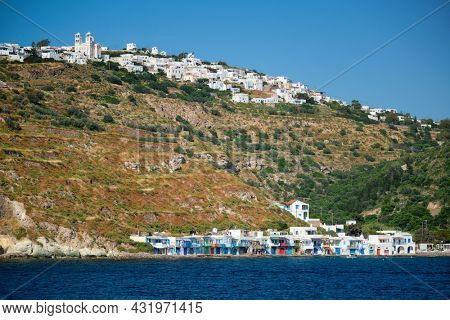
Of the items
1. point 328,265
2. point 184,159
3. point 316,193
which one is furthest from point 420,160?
point 328,265

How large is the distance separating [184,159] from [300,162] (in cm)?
2725

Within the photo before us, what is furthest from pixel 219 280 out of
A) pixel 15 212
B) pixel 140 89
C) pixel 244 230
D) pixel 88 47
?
pixel 88 47

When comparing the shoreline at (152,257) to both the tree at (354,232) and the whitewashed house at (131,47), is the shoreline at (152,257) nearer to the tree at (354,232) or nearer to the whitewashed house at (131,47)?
the tree at (354,232)

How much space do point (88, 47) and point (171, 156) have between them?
200 ft

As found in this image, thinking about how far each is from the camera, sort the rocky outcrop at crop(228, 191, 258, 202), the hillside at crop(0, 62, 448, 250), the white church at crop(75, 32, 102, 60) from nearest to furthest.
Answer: the hillside at crop(0, 62, 448, 250)
the rocky outcrop at crop(228, 191, 258, 202)
the white church at crop(75, 32, 102, 60)

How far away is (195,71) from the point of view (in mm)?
167875

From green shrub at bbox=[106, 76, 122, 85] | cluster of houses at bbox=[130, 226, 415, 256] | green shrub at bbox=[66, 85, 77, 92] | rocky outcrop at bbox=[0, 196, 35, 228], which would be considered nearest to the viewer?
rocky outcrop at bbox=[0, 196, 35, 228]

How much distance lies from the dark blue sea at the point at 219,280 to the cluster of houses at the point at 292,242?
3.10 m

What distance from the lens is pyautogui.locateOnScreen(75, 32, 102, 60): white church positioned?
154375 millimetres

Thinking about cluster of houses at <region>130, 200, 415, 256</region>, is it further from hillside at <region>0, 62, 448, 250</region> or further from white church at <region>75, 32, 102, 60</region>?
white church at <region>75, 32, 102, 60</region>

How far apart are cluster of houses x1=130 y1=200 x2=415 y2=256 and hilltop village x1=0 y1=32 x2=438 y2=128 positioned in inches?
2117

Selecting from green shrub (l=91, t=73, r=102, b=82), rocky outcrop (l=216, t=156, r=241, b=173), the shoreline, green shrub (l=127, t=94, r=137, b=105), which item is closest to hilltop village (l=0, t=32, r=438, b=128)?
green shrub (l=91, t=73, r=102, b=82)

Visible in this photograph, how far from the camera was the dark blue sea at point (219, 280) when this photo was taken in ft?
172

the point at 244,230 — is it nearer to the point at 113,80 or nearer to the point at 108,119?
the point at 108,119
